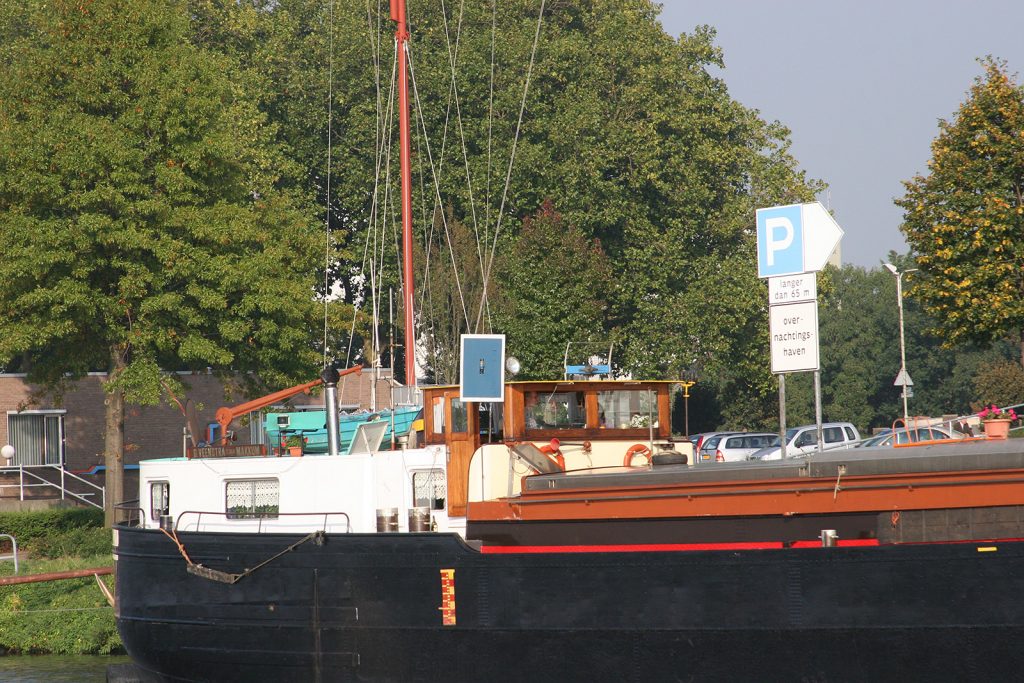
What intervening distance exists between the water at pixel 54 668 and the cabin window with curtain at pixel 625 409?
→ 10320 mm

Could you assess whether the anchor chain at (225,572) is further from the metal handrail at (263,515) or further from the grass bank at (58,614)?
the grass bank at (58,614)

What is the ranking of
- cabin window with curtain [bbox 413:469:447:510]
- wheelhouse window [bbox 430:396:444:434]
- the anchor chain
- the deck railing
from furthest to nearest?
the deck railing < wheelhouse window [bbox 430:396:444:434] < cabin window with curtain [bbox 413:469:447:510] < the anchor chain

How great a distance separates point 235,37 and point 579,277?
23960 millimetres

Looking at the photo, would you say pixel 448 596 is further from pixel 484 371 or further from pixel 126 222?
pixel 126 222

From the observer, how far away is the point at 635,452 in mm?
16719

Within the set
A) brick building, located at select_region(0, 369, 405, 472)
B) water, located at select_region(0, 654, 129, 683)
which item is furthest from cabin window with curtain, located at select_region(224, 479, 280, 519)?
brick building, located at select_region(0, 369, 405, 472)

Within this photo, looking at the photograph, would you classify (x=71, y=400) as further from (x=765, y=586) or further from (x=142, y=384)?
(x=765, y=586)

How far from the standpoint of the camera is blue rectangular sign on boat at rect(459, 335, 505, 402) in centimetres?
1578

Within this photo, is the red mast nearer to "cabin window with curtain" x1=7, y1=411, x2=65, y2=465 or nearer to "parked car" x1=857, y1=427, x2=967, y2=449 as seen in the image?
"parked car" x1=857, y1=427, x2=967, y2=449

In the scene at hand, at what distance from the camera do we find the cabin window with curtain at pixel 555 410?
16.7m

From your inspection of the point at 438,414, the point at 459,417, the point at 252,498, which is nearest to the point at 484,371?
the point at 459,417

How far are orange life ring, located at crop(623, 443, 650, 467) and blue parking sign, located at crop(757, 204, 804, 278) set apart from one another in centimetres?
303

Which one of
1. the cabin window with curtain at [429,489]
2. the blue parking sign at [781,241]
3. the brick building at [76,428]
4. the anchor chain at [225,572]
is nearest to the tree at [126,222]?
the brick building at [76,428]

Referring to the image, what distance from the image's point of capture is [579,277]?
41.4m
